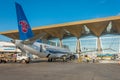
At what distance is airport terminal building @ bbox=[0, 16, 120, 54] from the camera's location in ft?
224

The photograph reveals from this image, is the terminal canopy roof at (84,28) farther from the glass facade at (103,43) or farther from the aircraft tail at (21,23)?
the aircraft tail at (21,23)

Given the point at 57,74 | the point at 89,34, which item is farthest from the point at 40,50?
the point at 89,34

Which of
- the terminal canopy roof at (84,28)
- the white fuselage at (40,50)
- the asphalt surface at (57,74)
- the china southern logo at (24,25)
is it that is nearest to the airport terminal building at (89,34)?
the terminal canopy roof at (84,28)

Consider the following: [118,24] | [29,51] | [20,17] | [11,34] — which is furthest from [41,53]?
[11,34]

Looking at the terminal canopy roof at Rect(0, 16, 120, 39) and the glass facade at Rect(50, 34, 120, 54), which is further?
the glass facade at Rect(50, 34, 120, 54)

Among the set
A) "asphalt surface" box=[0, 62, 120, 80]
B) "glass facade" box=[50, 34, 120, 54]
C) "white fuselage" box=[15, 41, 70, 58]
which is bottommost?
"asphalt surface" box=[0, 62, 120, 80]

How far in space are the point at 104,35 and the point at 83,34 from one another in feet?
28.5

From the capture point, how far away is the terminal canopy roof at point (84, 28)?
64.6m

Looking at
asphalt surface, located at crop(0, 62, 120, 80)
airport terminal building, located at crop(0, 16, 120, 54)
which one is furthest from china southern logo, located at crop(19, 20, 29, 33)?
airport terminal building, located at crop(0, 16, 120, 54)

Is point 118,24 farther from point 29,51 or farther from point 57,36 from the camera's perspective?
point 29,51

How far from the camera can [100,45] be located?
76.9 meters

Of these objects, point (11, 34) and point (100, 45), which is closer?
point (100, 45)

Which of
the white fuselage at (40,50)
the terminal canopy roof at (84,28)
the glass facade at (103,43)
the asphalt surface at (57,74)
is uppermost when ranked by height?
the terminal canopy roof at (84,28)

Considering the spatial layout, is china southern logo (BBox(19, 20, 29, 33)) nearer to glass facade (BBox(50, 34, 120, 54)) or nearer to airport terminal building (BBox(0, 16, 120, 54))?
airport terminal building (BBox(0, 16, 120, 54))
